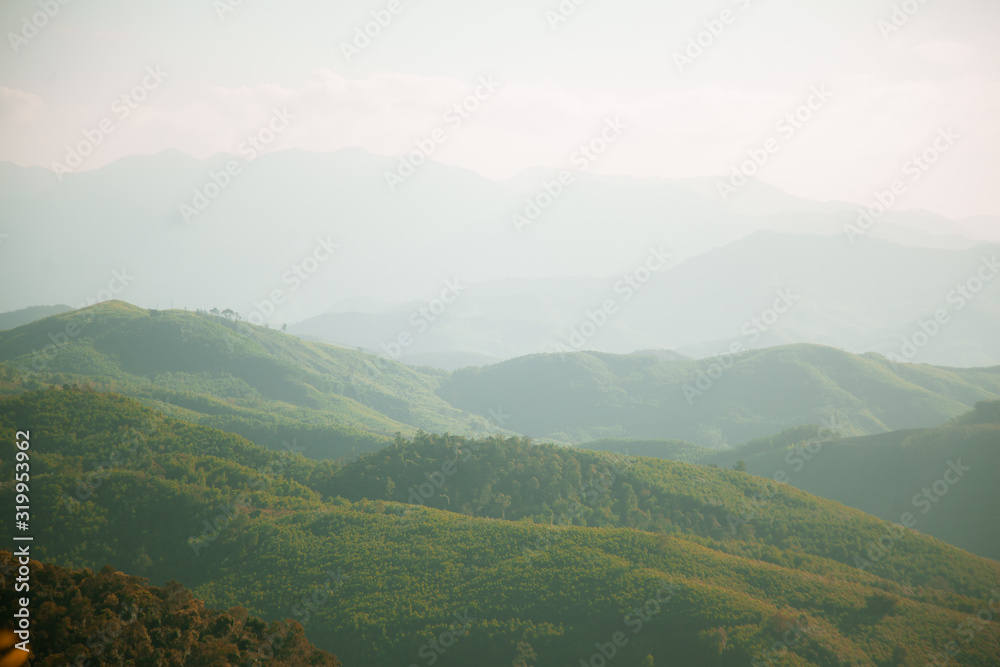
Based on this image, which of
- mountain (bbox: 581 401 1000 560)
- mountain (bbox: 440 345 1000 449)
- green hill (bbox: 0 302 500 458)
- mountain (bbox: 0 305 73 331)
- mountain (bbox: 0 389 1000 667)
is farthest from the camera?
mountain (bbox: 0 305 73 331)

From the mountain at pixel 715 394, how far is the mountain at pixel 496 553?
90.2 m

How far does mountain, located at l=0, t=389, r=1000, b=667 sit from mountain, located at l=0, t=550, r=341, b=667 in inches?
279

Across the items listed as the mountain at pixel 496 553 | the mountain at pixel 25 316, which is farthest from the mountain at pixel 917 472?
the mountain at pixel 25 316

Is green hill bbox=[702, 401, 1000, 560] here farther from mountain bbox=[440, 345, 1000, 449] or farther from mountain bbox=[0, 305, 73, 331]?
mountain bbox=[0, 305, 73, 331]

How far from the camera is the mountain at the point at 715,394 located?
134250mm

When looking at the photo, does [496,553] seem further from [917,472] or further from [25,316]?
[25,316]

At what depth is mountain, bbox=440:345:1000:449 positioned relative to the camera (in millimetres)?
134250

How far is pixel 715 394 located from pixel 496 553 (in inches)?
5197

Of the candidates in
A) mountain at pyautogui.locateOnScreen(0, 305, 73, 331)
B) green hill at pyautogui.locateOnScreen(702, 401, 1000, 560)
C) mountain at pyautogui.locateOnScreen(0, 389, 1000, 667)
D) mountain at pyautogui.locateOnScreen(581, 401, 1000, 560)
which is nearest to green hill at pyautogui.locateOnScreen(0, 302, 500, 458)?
mountain at pyautogui.locateOnScreen(0, 389, 1000, 667)

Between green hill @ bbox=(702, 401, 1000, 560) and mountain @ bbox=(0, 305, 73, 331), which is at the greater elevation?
mountain @ bbox=(0, 305, 73, 331)

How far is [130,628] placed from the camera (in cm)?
2156

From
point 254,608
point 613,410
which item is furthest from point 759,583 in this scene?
point 613,410

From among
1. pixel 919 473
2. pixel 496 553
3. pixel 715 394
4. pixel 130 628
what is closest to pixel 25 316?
pixel 715 394

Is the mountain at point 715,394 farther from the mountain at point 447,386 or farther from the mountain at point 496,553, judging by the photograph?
the mountain at point 496,553
